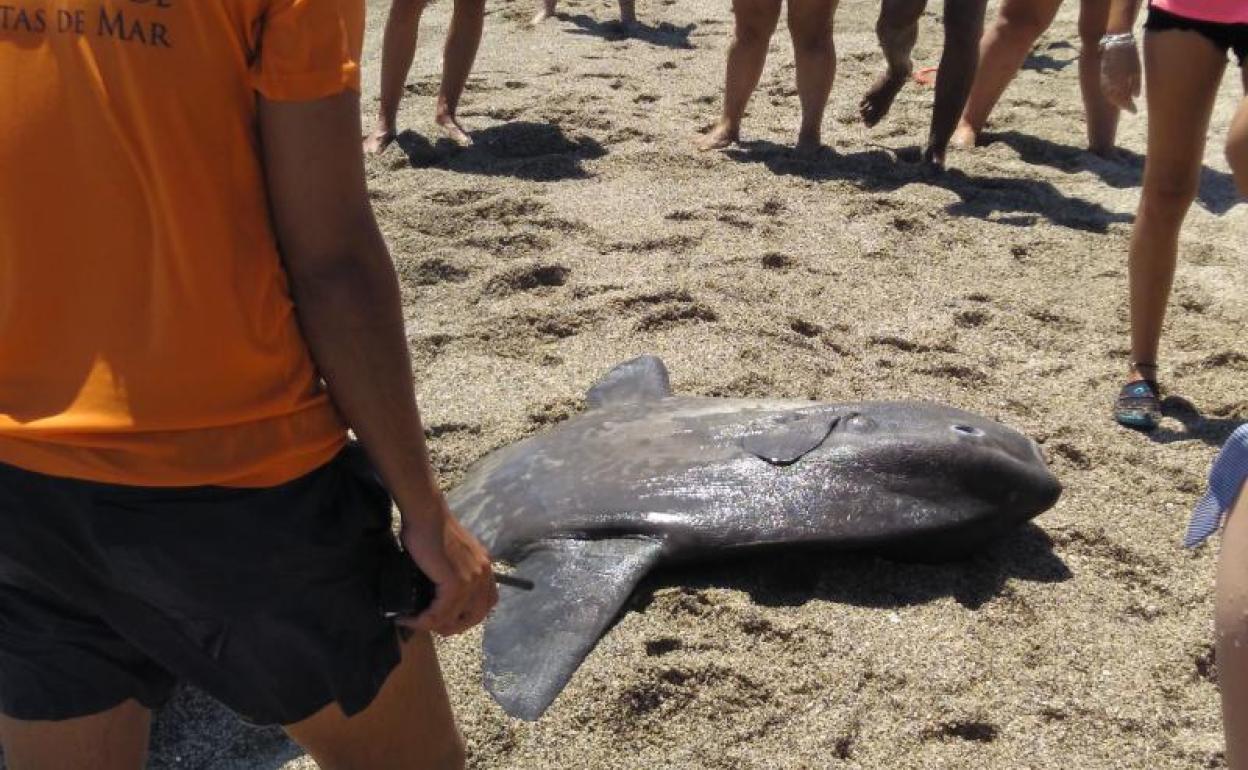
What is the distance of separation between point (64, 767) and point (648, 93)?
521 centimetres

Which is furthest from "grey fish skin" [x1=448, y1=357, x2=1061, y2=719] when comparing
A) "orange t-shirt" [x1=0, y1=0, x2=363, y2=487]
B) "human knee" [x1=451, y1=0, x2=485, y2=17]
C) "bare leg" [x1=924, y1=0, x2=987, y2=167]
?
"human knee" [x1=451, y1=0, x2=485, y2=17]

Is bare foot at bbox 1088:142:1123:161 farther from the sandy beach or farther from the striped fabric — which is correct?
the striped fabric

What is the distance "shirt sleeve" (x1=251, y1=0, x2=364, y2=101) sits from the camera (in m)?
1.27

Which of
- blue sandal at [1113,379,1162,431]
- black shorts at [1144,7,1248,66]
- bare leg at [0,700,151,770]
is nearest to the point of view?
bare leg at [0,700,151,770]

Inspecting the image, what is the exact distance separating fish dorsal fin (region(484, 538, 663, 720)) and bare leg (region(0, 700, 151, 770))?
92 cm

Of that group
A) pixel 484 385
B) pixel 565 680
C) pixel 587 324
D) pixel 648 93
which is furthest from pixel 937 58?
pixel 565 680

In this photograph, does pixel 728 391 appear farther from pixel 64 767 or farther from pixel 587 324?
pixel 64 767

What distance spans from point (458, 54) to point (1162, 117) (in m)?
3.42

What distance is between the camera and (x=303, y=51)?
1.28 metres

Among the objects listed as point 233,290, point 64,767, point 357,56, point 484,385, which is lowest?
point 484,385

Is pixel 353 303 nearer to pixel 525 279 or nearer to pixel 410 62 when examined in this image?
pixel 525 279

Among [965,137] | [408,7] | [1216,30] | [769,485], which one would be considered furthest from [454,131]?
[1216,30]

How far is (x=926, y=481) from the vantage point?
286 centimetres

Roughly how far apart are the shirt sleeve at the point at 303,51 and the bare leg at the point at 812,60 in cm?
440
